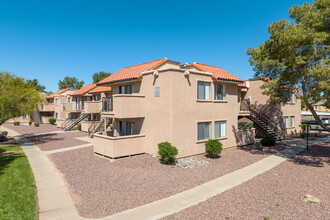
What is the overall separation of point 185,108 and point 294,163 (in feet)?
26.5

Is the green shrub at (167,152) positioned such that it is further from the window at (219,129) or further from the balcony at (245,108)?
the balcony at (245,108)

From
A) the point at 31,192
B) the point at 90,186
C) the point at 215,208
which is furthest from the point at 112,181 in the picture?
the point at 215,208

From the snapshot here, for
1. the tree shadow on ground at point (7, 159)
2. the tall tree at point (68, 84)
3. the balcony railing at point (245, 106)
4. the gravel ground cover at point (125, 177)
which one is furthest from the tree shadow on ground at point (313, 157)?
the tall tree at point (68, 84)

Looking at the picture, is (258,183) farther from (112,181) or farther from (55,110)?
(55,110)

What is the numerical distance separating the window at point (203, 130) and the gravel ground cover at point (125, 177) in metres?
1.52

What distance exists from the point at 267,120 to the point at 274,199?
62.4ft

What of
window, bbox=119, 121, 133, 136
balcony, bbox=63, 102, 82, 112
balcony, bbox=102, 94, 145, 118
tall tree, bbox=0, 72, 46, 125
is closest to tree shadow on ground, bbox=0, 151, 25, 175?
tall tree, bbox=0, 72, 46, 125

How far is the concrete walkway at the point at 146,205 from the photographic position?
697 cm

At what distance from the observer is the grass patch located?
6766 millimetres

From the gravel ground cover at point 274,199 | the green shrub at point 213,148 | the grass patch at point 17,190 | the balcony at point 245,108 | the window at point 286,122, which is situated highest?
the balcony at point 245,108

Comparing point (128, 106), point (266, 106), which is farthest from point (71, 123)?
point (266, 106)

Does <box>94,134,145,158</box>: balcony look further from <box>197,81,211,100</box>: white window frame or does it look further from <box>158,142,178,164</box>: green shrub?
<box>197,81,211,100</box>: white window frame

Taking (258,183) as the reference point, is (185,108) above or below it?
above

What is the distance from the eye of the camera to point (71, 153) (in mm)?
16281
